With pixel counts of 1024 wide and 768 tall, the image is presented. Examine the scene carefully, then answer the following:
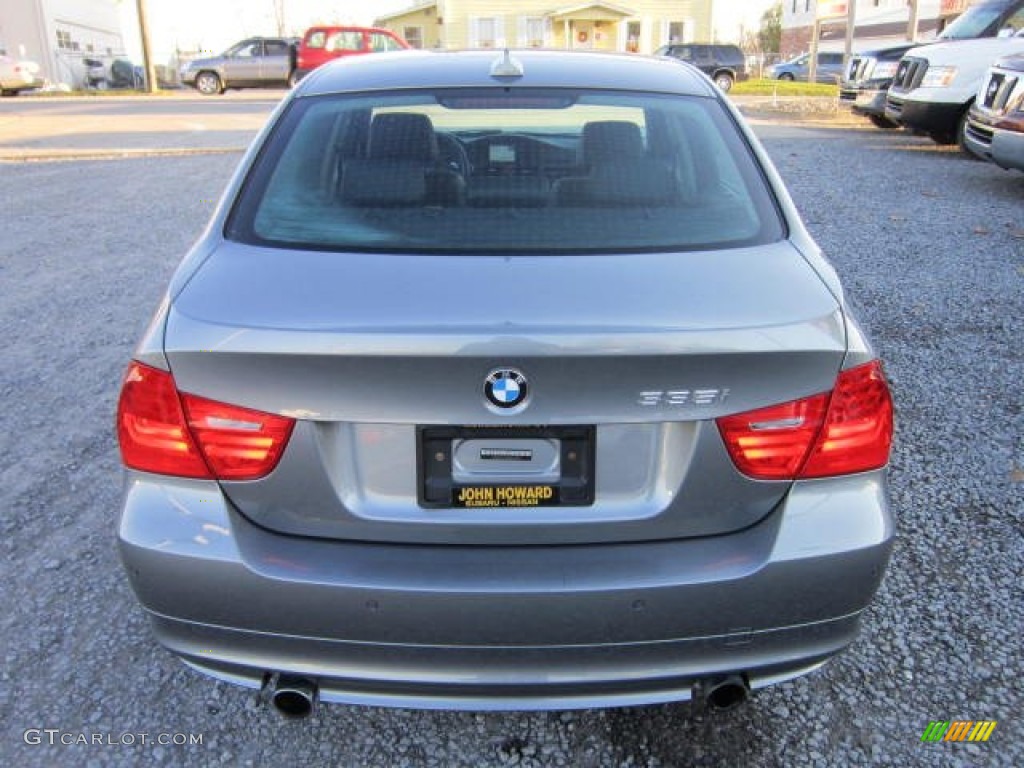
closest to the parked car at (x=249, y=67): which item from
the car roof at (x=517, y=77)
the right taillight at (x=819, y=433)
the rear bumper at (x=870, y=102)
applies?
the rear bumper at (x=870, y=102)

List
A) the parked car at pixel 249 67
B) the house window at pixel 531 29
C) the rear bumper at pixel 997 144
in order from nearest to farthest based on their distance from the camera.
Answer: the rear bumper at pixel 997 144, the parked car at pixel 249 67, the house window at pixel 531 29

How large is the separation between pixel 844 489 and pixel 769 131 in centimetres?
1526

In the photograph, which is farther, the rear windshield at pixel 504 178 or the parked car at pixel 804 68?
the parked car at pixel 804 68

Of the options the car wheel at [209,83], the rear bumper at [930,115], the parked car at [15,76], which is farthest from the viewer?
the car wheel at [209,83]

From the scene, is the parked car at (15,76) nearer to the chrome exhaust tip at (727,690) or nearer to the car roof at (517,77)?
the car roof at (517,77)

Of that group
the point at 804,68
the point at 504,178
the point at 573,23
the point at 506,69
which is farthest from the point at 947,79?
the point at 804,68

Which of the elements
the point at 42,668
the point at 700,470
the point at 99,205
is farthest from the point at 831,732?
the point at 99,205

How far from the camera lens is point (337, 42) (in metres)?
26.0

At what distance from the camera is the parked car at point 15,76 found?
28.2 metres

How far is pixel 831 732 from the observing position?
2303 millimetres

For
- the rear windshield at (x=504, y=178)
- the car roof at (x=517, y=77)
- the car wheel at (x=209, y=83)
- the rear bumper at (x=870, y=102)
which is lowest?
the car wheel at (x=209, y=83)

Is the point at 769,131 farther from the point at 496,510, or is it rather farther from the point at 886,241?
the point at 496,510

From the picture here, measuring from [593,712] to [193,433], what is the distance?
1328 millimetres
